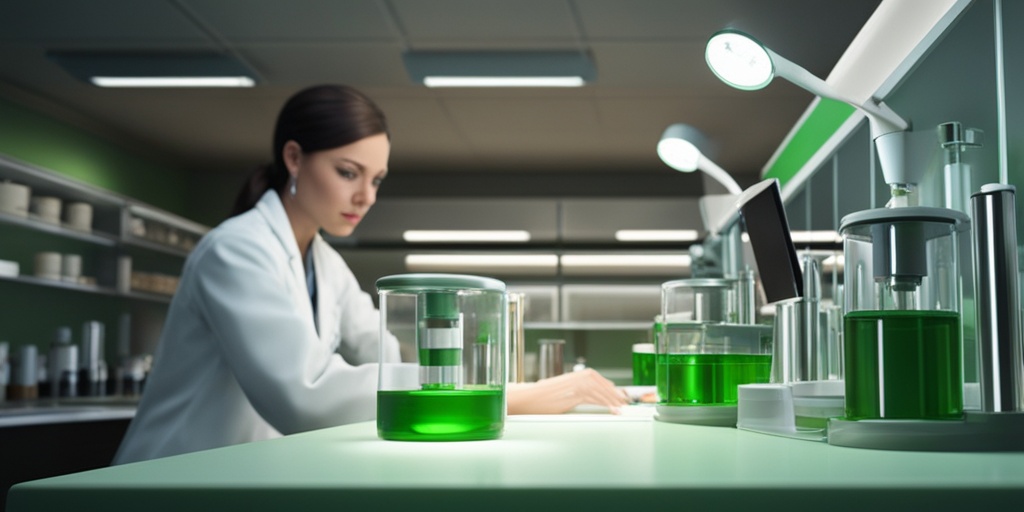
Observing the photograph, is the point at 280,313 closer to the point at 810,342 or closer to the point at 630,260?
the point at 810,342

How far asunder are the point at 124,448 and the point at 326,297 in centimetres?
59

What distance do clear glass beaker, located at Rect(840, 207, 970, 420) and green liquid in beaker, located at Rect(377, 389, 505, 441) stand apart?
38 centimetres

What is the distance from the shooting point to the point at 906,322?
2.97 feet

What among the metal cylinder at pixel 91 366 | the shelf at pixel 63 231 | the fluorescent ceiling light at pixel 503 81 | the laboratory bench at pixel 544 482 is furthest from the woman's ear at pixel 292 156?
the metal cylinder at pixel 91 366

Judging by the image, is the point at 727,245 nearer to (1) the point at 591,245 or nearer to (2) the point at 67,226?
(1) the point at 591,245

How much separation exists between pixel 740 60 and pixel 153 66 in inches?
136

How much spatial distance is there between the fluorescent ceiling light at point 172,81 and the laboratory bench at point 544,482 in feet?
12.4

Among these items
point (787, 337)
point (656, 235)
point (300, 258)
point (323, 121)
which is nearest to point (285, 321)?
point (300, 258)

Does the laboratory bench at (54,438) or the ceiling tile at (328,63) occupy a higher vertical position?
the ceiling tile at (328,63)

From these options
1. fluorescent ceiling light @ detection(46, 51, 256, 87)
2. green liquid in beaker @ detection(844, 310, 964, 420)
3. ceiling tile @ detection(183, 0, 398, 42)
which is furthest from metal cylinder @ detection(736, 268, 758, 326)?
fluorescent ceiling light @ detection(46, 51, 256, 87)

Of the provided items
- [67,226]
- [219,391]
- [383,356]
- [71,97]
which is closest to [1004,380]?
[383,356]

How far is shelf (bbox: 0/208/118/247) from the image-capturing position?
4.08 metres

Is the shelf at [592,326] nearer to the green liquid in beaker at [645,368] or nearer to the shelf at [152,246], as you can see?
the shelf at [152,246]

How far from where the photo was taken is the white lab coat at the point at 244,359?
1.68m
